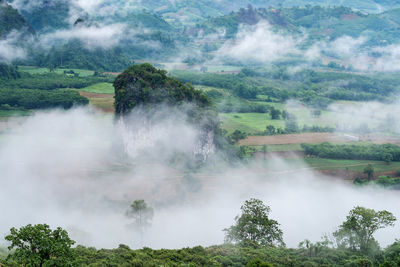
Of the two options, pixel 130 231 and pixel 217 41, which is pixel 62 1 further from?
pixel 130 231

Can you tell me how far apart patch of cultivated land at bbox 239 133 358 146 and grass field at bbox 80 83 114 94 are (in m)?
32.7

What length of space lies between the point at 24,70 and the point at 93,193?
226 ft

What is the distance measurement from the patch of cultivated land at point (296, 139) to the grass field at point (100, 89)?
32.7 metres

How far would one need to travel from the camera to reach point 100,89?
9869 centimetres

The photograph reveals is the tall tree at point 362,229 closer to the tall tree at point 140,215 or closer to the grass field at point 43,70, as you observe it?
the tall tree at point 140,215

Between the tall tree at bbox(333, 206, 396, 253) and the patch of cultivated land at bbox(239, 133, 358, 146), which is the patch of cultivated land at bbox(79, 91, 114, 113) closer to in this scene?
the patch of cultivated land at bbox(239, 133, 358, 146)

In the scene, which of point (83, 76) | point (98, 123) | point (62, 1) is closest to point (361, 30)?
point (62, 1)

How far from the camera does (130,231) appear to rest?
44.3 m

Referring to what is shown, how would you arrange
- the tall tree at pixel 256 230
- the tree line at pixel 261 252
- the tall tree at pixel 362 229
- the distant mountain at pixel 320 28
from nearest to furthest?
the tree line at pixel 261 252 < the tall tree at pixel 362 229 < the tall tree at pixel 256 230 < the distant mountain at pixel 320 28

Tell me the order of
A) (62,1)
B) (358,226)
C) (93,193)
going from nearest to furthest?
(358,226) < (93,193) < (62,1)

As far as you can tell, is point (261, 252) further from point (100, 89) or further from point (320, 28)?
point (320, 28)

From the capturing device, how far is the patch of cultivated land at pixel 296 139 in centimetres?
7662

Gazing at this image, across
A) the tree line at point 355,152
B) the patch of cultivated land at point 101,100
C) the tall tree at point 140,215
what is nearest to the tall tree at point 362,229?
the tall tree at point 140,215

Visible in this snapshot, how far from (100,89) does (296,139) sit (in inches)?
1597
